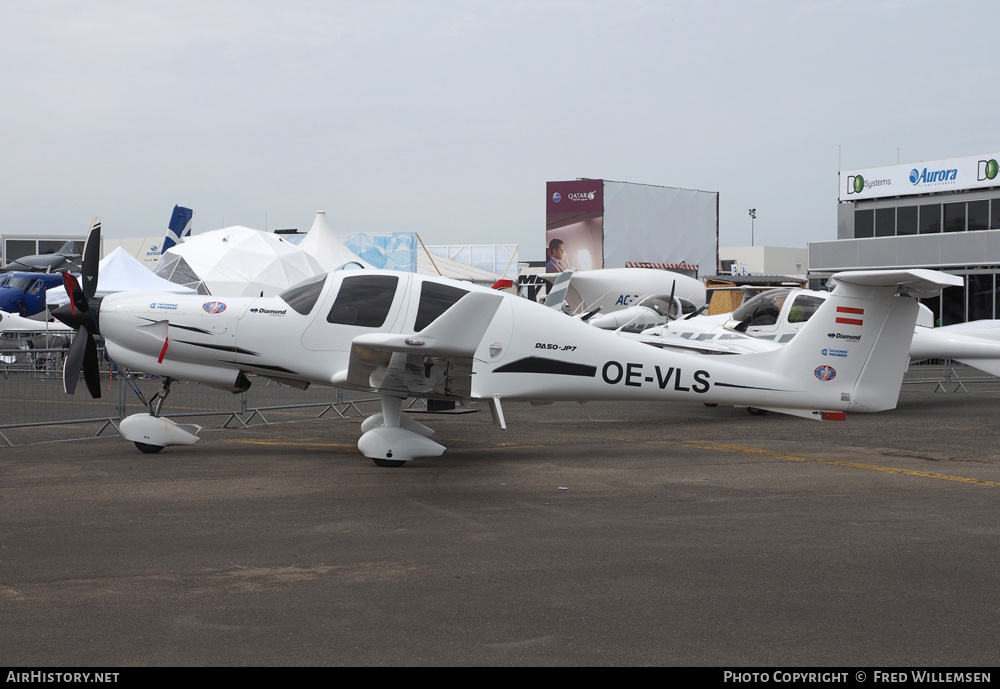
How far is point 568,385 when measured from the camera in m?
10.5

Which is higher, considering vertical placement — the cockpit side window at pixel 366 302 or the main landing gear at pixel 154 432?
the cockpit side window at pixel 366 302

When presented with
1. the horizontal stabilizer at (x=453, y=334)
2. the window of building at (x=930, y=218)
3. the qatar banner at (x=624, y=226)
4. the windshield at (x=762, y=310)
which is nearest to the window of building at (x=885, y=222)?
the window of building at (x=930, y=218)

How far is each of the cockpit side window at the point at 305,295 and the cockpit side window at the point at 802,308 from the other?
31.9ft

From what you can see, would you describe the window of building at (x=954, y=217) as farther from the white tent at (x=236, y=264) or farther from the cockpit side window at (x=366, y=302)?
the cockpit side window at (x=366, y=302)

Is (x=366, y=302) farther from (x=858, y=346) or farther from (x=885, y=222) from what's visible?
(x=885, y=222)

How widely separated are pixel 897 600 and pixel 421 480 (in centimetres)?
502

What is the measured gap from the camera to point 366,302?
10.1m

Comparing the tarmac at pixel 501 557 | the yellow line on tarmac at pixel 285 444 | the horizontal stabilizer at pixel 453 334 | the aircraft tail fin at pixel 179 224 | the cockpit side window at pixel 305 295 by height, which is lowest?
the yellow line on tarmac at pixel 285 444

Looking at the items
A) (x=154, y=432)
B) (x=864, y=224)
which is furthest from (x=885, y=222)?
(x=154, y=432)

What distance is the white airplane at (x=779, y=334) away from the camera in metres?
15.9

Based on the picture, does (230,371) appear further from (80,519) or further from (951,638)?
(951,638)

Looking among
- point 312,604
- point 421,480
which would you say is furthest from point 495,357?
point 312,604

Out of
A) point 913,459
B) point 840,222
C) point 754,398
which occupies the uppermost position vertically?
point 840,222

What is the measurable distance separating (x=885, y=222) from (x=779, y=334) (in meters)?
28.2
